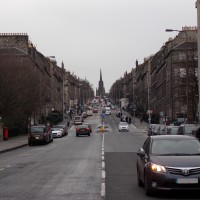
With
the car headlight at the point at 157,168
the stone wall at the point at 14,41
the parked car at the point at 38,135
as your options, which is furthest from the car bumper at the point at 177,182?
Answer: the stone wall at the point at 14,41

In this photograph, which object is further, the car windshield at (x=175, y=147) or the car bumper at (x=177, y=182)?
the car windshield at (x=175, y=147)

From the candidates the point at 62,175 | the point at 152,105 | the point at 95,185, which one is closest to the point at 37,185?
the point at 95,185

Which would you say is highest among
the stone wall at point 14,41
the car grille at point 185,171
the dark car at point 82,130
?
the stone wall at point 14,41

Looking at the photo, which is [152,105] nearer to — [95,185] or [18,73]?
[18,73]

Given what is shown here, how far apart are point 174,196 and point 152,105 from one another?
405ft

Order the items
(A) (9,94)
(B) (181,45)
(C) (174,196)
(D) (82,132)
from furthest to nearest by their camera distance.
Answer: (B) (181,45)
(D) (82,132)
(A) (9,94)
(C) (174,196)

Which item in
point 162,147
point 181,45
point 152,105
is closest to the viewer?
point 162,147

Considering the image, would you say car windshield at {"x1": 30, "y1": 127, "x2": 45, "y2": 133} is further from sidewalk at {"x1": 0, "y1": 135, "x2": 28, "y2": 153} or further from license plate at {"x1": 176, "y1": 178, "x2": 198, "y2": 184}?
license plate at {"x1": 176, "y1": 178, "x2": 198, "y2": 184}

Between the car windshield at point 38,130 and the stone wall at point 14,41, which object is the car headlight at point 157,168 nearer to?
the car windshield at point 38,130

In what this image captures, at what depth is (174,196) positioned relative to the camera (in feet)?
41.0

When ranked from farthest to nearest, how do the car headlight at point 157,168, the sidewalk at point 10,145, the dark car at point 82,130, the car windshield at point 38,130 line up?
the dark car at point 82,130
the car windshield at point 38,130
the sidewalk at point 10,145
the car headlight at point 157,168

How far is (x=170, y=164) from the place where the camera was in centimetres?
1210

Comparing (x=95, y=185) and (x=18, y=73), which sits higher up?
(x=18, y=73)

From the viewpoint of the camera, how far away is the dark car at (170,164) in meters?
11.9
